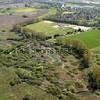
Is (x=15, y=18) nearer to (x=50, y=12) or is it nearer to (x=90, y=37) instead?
(x=50, y=12)

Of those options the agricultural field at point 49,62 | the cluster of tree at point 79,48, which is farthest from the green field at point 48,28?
the cluster of tree at point 79,48

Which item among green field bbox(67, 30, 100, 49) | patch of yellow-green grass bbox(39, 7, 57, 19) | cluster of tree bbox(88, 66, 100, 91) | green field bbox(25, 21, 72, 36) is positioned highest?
cluster of tree bbox(88, 66, 100, 91)

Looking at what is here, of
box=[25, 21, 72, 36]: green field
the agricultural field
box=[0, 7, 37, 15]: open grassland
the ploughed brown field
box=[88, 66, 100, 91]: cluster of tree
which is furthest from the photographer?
box=[0, 7, 37, 15]: open grassland

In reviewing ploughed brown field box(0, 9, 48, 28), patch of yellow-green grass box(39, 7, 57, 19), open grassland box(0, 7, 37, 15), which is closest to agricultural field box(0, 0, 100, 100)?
ploughed brown field box(0, 9, 48, 28)

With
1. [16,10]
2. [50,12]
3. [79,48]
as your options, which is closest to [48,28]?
[79,48]

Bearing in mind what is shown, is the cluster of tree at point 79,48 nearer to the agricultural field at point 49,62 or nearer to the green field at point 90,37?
the agricultural field at point 49,62

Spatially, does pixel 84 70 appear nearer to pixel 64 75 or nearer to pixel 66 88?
pixel 64 75

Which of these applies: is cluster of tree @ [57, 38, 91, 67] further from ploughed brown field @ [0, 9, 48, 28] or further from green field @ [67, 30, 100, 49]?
ploughed brown field @ [0, 9, 48, 28]
